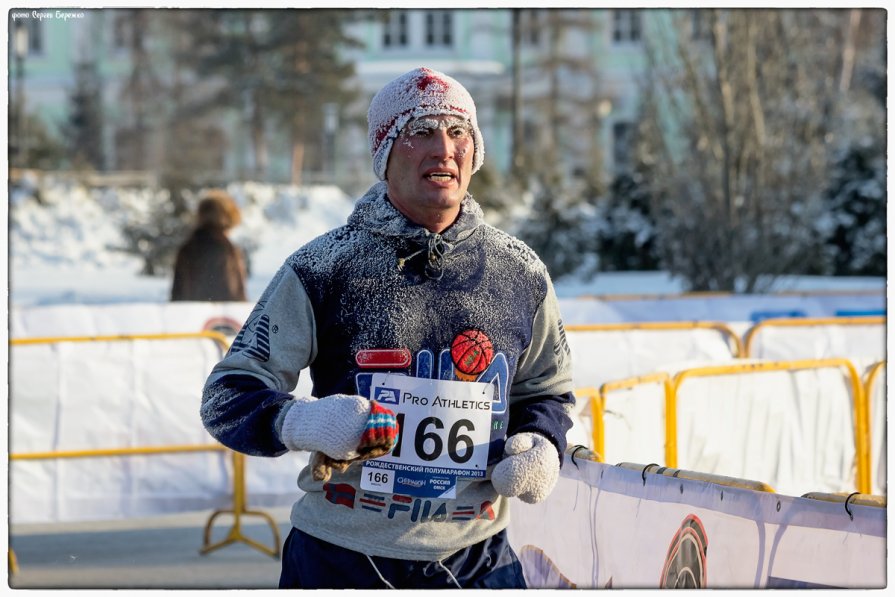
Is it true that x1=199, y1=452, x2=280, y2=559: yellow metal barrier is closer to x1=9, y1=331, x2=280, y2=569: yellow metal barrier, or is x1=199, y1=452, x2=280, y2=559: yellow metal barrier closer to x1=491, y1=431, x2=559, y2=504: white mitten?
x1=9, y1=331, x2=280, y2=569: yellow metal barrier

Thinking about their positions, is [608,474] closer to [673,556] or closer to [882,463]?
[673,556]

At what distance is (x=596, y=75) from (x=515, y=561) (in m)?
32.1

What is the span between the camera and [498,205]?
26469 millimetres

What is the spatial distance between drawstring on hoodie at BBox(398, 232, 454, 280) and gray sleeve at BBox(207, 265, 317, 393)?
0.78 ft

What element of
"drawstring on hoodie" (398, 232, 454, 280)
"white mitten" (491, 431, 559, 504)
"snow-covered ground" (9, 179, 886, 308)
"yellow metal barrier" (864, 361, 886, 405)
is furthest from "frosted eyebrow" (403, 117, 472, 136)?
"snow-covered ground" (9, 179, 886, 308)

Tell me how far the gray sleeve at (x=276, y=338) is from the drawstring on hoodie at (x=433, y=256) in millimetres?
239

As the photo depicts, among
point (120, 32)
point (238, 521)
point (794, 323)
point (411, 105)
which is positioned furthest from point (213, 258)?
point (120, 32)

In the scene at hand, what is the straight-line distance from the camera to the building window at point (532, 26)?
111 feet

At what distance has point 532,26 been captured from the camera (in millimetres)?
34594

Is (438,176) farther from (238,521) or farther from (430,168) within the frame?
(238,521)

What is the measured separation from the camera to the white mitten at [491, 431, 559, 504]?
303cm

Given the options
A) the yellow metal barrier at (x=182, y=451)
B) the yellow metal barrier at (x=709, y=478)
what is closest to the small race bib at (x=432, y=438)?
the yellow metal barrier at (x=709, y=478)

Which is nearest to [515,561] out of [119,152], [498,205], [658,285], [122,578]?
[122,578]

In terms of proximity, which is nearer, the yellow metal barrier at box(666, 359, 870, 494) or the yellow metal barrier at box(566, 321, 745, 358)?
the yellow metal barrier at box(666, 359, 870, 494)
